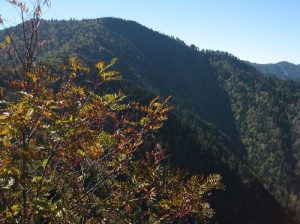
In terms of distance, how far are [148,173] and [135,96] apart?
510 feet

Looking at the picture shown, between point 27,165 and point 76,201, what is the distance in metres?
A: 1.16

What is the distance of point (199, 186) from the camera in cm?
821

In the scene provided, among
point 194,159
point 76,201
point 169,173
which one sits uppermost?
point 169,173

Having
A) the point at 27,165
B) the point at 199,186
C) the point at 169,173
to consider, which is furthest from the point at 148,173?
the point at 27,165

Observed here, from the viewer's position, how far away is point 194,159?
→ 156250 mm

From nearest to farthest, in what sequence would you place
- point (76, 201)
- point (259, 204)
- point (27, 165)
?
point (27, 165)
point (76, 201)
point (259, 204)

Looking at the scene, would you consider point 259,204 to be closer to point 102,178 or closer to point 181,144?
point 181,144

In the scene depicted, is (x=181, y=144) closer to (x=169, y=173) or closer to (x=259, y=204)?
(x=259, y=204)

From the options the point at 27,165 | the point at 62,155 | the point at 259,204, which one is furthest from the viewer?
the point at 259,204

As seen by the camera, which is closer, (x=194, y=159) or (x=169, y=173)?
(x=169, y=173)

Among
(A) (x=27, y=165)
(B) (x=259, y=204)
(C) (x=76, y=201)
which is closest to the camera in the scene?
(A) (x=27, y=165)

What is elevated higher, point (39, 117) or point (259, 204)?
point (39, 117)

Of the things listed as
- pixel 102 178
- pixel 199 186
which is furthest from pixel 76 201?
pixel 199 186

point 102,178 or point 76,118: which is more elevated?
point 76,118
